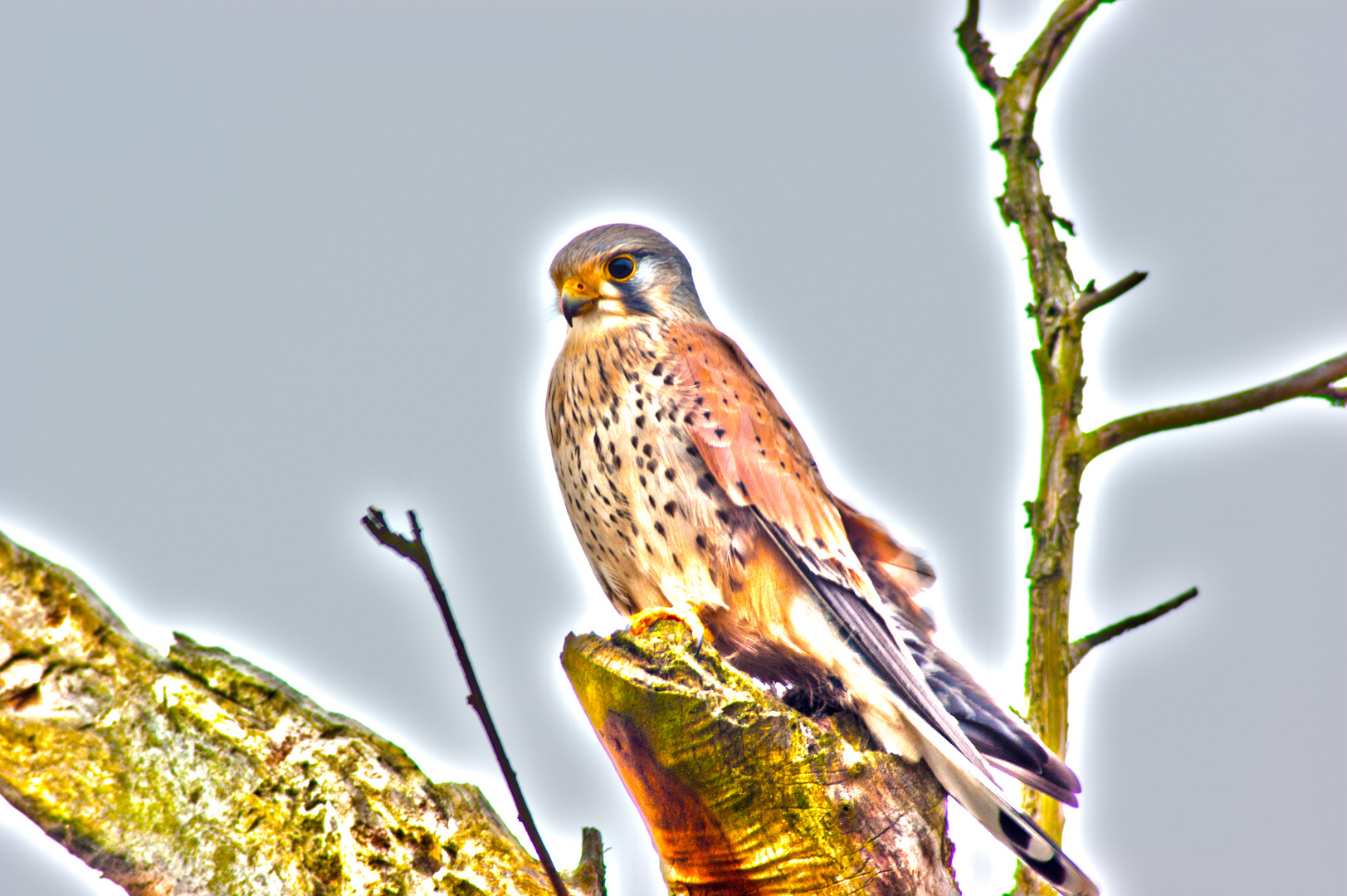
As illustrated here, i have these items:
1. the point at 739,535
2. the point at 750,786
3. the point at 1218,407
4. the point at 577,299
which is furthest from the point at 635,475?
the point at 1218,407

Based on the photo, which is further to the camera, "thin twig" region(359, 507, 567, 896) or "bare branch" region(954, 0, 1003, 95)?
"bare branch" region(954, 0, 1003, 95)

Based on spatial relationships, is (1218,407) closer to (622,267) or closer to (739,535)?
(739,535)

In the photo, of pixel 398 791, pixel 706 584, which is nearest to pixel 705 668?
pixel 706 584

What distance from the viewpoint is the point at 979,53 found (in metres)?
2.38

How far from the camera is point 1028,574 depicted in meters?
2.21

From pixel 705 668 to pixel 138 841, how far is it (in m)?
0.85

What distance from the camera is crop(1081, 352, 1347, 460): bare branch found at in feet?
6.88

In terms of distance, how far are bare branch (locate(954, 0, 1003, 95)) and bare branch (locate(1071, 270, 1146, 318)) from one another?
1.79 ft

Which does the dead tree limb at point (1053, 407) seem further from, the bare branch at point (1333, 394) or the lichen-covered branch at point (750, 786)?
the lichen-covered branch at point (750, 786)

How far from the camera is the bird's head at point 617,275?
7.03 ft

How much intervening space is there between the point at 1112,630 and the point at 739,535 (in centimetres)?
85

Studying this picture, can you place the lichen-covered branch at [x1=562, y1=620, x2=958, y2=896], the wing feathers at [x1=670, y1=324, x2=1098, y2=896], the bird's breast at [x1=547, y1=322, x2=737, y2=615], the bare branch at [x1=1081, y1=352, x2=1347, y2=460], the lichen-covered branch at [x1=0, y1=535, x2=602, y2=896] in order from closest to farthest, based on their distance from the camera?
the lichen-covered branch at [x1=0, y1=535, x2=602, y2=896] < the lichen-covered branch at [x1=562, y1=620, x2=958, y2=896] < the wing feathers at [x1=670, y1=324, x2=1098, y2=896] < the bird's breast at [x1=547, y1=322, x2=737, y2=615] < the bare branch at [x1=1081, y1=352, x2=1347, y2=460]

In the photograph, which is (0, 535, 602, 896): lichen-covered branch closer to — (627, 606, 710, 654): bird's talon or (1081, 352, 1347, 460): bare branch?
(627, 606, 710, 654): bird's talon

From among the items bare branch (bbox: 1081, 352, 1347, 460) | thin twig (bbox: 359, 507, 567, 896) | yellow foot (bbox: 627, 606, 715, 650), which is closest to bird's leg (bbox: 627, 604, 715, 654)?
yellow foot (bbox: 627, 606, 715, 650)
